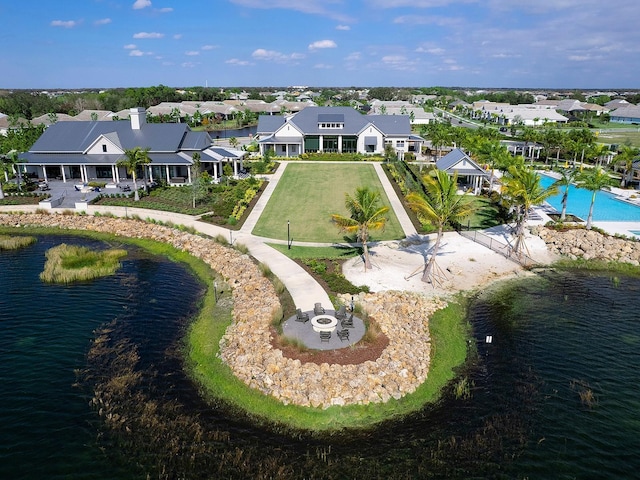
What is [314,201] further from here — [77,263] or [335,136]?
[335,136]

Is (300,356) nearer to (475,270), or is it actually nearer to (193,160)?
(475,270)

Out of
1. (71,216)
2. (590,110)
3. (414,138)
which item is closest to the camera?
(71,216)

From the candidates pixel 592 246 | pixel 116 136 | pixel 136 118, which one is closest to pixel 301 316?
pixel 592 246

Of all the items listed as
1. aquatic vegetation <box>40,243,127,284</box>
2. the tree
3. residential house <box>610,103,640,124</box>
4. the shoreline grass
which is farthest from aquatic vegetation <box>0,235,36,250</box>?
residential house <box>610,103,640,124</box>

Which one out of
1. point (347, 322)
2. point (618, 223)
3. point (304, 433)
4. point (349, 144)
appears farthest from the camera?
point (349, 144)

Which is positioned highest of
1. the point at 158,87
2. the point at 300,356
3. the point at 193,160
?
the point at 158,87

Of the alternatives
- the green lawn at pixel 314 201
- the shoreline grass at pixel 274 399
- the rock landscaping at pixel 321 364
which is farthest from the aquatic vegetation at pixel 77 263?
the green lawn at pixel 314 201

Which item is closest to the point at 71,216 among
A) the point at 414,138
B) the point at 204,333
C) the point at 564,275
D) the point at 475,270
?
the point at 204,333
